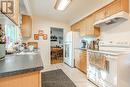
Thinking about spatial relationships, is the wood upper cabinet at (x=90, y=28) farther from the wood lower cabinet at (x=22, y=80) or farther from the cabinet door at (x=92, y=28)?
the wood lower cabinet at (x=22, y=80)

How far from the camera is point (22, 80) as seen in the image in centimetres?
102

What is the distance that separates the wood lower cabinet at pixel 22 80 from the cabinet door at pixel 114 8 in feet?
8.59

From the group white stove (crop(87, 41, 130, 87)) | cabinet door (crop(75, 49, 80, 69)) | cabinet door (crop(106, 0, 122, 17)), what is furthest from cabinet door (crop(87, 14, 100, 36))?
cabinet door (crop(75, 49, 80, 69))

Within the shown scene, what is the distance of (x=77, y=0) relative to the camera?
365cm

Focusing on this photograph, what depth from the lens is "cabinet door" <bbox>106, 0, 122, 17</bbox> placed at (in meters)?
2.84

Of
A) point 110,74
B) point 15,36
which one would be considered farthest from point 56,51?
point 110,74

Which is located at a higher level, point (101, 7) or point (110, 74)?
point (101, 7)

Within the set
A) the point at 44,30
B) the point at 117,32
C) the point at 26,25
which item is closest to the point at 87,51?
the point at 117,32

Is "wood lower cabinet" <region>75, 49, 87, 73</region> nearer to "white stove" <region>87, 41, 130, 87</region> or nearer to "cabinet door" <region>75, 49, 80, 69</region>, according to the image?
"cabinet door" <region>75, 49, 80, 69</region>

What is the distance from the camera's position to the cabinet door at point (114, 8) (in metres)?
2.84

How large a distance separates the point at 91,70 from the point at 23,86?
2.71 m

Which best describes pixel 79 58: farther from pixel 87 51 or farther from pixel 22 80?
pixel 22 80

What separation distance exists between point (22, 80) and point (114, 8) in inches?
114

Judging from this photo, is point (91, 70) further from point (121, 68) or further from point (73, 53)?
point (73, 53)
